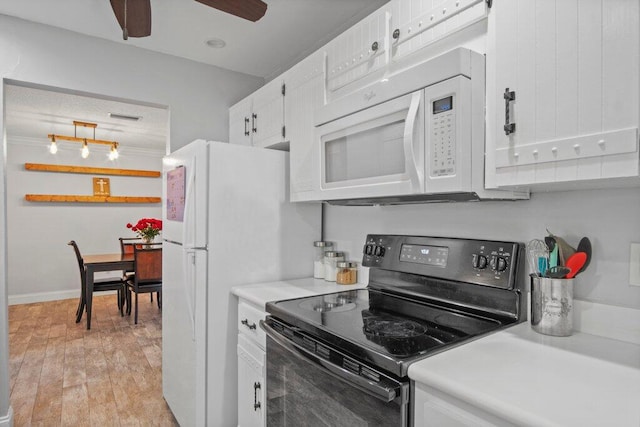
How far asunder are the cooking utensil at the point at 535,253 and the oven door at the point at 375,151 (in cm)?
45

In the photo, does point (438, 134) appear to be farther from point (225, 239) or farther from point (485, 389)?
point (225, 239)

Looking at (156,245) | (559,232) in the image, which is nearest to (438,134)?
(559,232)

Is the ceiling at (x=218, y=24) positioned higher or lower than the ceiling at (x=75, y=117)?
higher

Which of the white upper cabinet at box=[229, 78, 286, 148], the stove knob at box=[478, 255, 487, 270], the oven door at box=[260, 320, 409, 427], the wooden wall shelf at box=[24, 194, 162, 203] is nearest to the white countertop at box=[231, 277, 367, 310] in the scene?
the oven door at box=[260, 320, 409, 427]

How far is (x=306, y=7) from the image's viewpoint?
217cm

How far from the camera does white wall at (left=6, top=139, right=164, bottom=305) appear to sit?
547cm

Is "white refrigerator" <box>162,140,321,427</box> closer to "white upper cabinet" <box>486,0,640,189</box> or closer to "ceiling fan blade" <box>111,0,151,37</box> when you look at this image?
"ceiling fan blade" <box>111,0,151,37</box>

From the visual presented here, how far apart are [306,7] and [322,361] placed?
194cm

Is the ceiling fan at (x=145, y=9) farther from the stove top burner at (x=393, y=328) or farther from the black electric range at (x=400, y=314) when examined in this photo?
the stove top burner at (x=393, y=328)

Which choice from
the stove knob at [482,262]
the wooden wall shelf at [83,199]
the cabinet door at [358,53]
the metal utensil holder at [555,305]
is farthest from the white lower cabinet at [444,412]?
the wooden wall shelf at [83,199]

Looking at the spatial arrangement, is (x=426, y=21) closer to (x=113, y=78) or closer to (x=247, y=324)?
(x=247, y=324)

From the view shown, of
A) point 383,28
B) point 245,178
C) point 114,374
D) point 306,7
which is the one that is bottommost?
point 114,374

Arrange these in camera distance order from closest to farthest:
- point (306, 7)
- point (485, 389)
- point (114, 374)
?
point (485, 389) → point (306, 7) → point (114, 374)

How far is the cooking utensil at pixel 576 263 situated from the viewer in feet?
3.88
